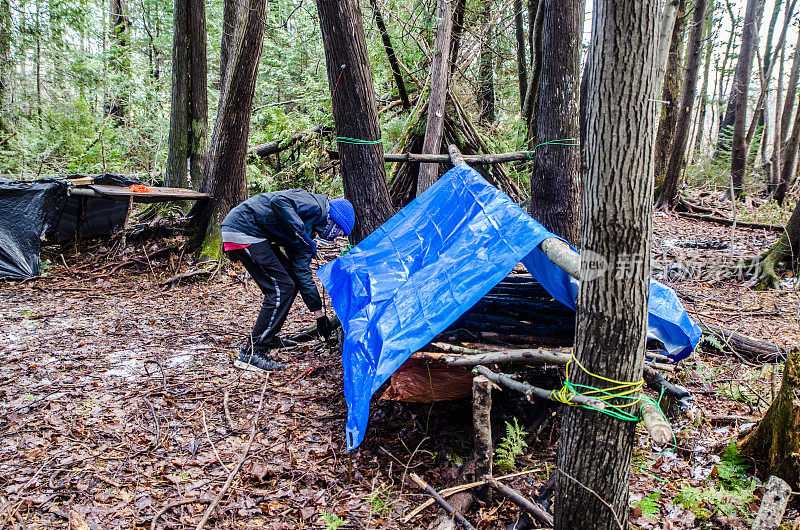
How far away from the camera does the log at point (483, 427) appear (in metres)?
2.59

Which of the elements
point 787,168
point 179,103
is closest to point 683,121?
point 787,168

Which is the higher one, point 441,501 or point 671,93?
point 671,93

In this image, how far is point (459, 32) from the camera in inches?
318

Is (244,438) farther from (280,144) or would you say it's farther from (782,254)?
(782,254)

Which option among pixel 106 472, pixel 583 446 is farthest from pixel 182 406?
pixel 583 446

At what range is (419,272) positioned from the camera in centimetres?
345

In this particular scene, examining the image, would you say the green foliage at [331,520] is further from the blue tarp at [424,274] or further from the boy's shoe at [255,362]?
the boy's shoe at [255,362]

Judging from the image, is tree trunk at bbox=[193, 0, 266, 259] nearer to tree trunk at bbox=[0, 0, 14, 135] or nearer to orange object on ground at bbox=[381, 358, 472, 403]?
orange object on ground at bbox=[381, 358, 472, 403]

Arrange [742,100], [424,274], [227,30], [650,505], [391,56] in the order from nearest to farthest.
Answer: [650,505] < [424,274] < [227,30] < [391,56] < [742,100]

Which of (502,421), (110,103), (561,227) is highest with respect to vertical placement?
(110,103)

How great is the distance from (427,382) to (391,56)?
663cm

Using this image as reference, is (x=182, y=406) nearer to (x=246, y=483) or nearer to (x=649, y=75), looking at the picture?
(x=246, y=483)

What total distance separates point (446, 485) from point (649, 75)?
7.51 feet

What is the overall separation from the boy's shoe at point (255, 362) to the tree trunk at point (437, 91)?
3.57 meters
